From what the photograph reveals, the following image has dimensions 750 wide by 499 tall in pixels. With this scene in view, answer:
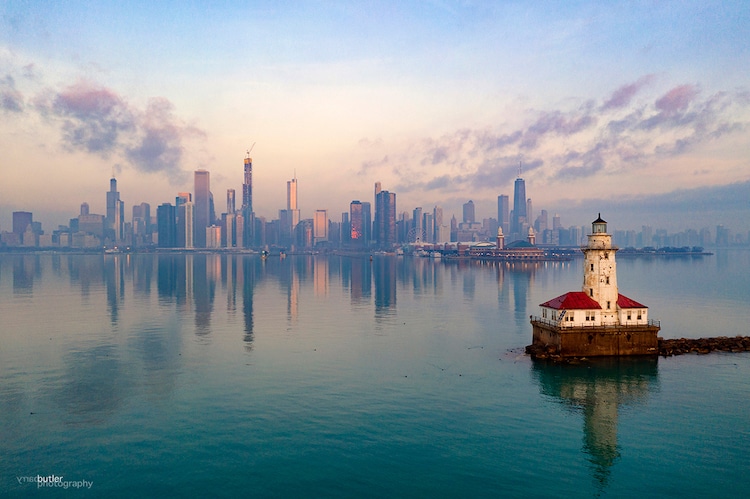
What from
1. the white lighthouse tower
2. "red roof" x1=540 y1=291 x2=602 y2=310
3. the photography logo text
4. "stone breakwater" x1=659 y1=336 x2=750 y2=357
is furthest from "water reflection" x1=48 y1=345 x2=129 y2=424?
"stone breakwater" x1=659 y1=336 x2=750 y2=357

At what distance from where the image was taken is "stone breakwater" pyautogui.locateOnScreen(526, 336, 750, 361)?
57.6 metres

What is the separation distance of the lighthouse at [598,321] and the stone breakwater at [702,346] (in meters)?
4.03

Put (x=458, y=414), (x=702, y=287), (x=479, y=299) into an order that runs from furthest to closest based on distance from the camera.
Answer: (x=702, y=287), (x=479, y=299), (x=458, y=414)

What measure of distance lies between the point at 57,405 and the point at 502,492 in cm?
3340

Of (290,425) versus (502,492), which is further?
(290,425)

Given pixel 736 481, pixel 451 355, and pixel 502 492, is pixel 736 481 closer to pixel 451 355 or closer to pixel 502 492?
pixel 502 492

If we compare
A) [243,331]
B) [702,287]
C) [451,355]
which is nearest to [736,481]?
[451,355]

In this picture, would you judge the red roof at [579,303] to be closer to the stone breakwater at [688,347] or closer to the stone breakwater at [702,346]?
the stone breakwater at [688,347]

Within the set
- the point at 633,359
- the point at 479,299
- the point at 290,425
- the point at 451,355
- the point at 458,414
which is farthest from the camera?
the point at 479,299

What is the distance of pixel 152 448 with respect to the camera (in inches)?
1350

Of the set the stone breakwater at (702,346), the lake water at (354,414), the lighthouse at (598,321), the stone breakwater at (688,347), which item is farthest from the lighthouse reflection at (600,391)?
the stone breakwater at (702,346)

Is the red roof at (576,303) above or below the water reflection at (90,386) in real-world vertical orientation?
above

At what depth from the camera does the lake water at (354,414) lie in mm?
30781

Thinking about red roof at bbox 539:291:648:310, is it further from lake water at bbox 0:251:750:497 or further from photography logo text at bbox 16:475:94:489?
photography logo text at bbox 16:475:94:489
